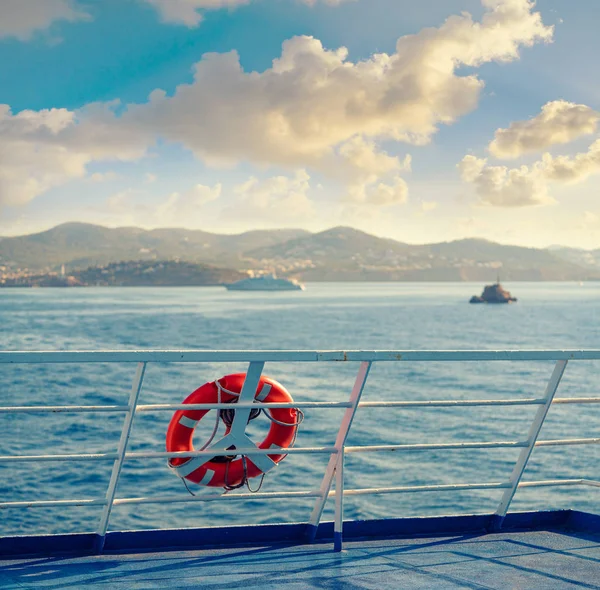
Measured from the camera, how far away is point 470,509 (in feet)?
52.8

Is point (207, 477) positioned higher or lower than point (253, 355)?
lower

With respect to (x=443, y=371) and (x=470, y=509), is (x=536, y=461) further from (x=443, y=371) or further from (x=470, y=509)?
(x=443, y=371)

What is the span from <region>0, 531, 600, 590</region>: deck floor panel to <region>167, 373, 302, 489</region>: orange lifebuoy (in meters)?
0.33

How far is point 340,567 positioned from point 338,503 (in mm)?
258

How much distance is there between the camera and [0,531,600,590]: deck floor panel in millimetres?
2992

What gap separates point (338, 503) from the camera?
329 centimetres

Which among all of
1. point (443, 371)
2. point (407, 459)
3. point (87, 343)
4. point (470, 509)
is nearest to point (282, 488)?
point (470, 509)

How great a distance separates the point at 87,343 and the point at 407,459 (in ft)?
112

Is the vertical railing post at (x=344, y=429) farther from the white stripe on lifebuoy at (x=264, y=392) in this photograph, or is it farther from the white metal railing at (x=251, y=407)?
the white stripe on lifebuoy at (x=264, y=392)

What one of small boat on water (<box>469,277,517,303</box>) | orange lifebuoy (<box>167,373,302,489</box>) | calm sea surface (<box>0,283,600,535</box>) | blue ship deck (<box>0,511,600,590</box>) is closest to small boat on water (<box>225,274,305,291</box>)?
small boat on water (<box>469,277,517,303</box>)

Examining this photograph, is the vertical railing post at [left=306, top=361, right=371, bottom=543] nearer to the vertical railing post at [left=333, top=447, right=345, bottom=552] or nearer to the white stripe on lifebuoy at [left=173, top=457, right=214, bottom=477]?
the vertical railing post at [left=333, top=447, right=345, bottom=552]

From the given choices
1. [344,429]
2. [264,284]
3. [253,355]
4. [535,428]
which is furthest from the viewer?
[264,284]

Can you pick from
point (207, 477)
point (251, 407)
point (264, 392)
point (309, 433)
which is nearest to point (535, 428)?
point (264, 392)

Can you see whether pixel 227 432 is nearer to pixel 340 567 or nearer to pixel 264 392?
pixel 264 392
